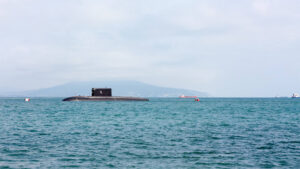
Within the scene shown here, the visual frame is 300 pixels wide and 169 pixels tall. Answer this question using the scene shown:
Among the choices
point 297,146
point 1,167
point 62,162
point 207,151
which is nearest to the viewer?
point 1,167

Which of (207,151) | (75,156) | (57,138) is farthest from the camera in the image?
(57,138)

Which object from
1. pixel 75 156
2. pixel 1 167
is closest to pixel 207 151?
pixel 75 156

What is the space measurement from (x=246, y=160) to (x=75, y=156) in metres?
11.6

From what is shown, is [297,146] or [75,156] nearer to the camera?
[75,156]

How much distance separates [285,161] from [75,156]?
46.2 feet

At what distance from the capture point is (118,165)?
2019 cm

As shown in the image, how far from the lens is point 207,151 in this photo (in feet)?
81.2

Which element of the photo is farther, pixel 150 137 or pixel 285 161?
pixel 150 137

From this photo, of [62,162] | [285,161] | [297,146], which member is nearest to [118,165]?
[62,162]

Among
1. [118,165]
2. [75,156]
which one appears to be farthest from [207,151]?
[75,156]

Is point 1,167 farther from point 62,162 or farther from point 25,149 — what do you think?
point 25,149

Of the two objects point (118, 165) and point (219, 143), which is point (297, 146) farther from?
point (118, 165)

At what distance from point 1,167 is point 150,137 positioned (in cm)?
1634

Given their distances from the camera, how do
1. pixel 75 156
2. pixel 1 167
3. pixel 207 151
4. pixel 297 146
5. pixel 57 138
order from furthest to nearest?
pixel 57 138 < pixel 297 146 < pixel 207 151 < pixel 75 156 < pixel 1 167
